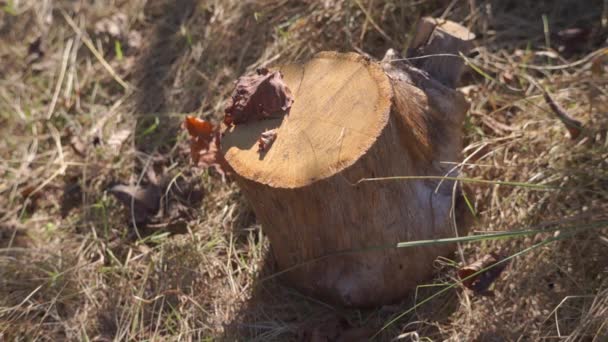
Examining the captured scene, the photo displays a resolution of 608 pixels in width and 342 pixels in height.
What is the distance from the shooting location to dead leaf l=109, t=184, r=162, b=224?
8.27 ft

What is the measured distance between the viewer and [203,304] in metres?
2.22

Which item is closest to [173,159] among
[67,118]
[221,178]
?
[221,178]

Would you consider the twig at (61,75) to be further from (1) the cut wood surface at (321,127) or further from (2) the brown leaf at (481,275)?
(2) the brown leaf at (481,275)

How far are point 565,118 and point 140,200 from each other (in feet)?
5.41

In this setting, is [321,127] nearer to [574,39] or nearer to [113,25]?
[574,39]

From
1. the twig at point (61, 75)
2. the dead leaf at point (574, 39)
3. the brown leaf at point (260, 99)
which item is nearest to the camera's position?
the brown leaf at point (260, 99)

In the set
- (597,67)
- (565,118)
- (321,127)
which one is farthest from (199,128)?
(597,67)

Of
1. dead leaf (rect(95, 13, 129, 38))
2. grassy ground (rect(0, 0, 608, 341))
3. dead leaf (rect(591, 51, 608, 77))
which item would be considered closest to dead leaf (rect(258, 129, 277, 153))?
grassy ground (rect(0, 0, 608, 341))

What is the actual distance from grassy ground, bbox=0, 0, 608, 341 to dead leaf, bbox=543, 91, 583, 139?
0.03 metres

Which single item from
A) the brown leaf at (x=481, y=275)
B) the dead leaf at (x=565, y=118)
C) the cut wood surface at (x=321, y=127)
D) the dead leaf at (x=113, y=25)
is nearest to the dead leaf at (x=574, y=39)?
the dead leaf at (x=565, y=118)

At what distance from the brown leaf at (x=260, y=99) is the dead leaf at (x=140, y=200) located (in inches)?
31.0

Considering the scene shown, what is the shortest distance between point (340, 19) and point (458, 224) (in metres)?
1.12

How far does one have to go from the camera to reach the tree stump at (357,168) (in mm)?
1761

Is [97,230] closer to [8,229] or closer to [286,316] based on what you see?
[8,229]
